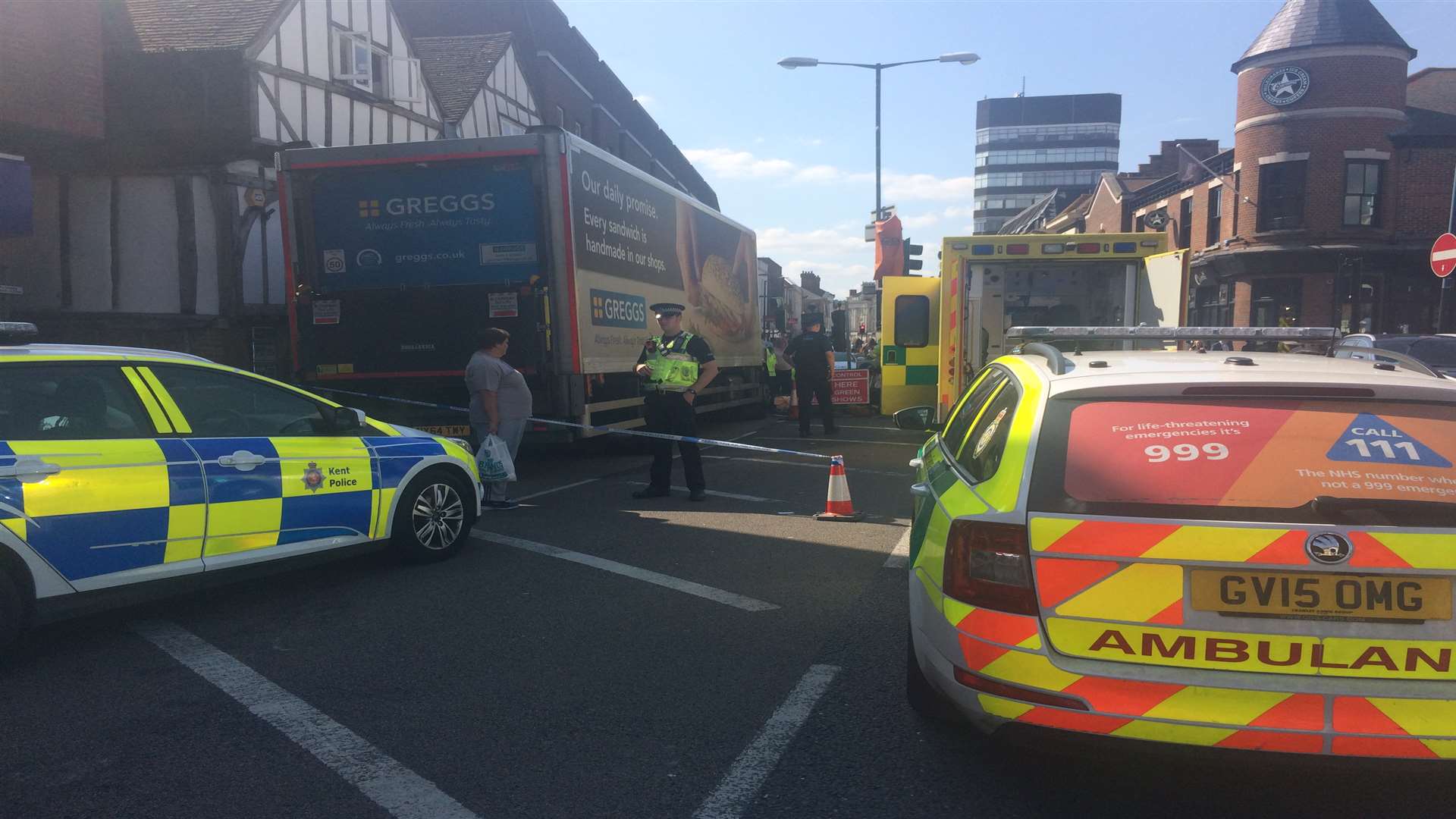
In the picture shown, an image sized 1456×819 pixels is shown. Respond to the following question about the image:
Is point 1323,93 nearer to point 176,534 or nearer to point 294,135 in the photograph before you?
point 294,135

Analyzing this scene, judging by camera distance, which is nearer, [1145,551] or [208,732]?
[1145,551]

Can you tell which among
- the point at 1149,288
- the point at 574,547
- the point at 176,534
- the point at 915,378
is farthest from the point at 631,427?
the point at 176,534

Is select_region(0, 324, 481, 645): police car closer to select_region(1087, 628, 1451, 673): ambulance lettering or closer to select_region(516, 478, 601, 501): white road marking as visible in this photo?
select_region(516, 478, 601, 501): white road marking

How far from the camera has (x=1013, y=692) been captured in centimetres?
270

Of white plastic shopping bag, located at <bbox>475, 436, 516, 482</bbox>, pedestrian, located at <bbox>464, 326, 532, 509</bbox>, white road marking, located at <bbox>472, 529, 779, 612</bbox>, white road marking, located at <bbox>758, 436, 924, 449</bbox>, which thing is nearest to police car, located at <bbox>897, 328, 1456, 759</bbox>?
white road marking, located at <bbox>472, 529, 779, 612</bbox>

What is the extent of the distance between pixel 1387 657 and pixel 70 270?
1841cm

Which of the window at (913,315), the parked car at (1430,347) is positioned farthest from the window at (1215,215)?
A: the window at (913,315)

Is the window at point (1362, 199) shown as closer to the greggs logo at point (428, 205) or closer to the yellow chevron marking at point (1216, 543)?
the greggs logo at point (428, 205)

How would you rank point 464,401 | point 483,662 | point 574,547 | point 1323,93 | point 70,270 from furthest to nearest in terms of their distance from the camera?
point 1323,93 < point 70,270 < point 464,401 < point 574,547 < point 483,662

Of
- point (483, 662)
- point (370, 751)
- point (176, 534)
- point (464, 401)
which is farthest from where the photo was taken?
point (464, 401)

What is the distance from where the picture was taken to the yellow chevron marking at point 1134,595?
8.46 feet

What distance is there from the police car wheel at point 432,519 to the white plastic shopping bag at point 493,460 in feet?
5.40

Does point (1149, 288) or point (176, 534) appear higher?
point (1149, 288)

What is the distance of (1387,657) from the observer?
2.49m
